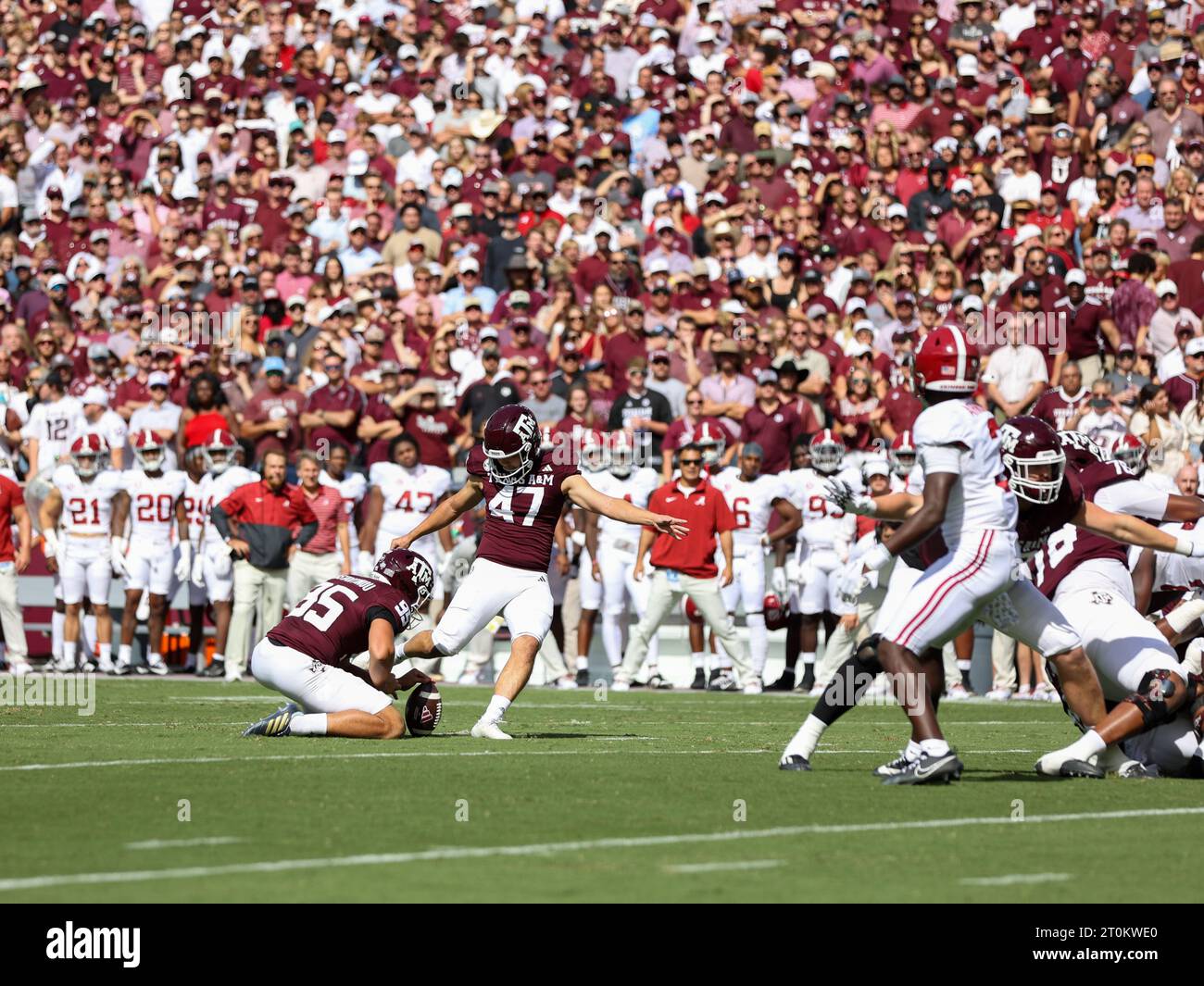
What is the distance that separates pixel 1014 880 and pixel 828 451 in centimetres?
1208

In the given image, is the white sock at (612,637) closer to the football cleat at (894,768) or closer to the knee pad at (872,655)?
the football cleat at (894,768)

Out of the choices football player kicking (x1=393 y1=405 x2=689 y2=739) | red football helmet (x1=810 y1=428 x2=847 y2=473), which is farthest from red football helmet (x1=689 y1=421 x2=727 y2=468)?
football player kicking (x1=393 y1=405 x2=689 y2=739)

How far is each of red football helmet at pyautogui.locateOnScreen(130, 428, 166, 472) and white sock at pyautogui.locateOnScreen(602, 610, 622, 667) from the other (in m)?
4.67

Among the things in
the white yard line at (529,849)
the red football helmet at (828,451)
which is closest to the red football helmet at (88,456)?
the red football helmet at (828,451)

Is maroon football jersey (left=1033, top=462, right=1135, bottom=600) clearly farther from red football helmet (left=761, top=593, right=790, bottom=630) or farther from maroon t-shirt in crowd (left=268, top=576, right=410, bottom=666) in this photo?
red football helmet (left=761, top=593, right=790, bottom=630)

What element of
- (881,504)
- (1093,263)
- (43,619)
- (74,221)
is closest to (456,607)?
(881,504)

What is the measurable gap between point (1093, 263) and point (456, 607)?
9.56 metres

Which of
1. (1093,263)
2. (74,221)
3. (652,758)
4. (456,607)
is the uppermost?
(74,221)

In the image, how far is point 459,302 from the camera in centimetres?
2192

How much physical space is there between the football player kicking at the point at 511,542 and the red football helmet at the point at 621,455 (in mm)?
7004

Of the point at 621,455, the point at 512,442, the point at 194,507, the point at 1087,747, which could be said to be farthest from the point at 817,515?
the point at 1087,747

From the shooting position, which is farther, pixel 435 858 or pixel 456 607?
pixel 456 607

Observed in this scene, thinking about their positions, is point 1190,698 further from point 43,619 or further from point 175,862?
point 43,619

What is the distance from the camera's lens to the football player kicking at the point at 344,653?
11.1 metres
